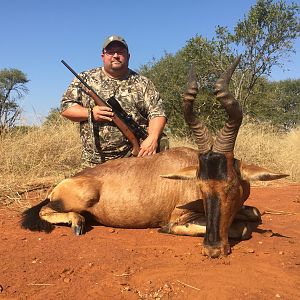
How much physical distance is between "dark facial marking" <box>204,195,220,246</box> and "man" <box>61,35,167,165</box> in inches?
109

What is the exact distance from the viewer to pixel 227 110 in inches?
178

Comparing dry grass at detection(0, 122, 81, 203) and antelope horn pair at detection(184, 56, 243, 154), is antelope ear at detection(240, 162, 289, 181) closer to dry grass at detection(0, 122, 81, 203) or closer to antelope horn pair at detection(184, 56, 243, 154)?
antelope horn pair at detection(184, 56, 243, 154)

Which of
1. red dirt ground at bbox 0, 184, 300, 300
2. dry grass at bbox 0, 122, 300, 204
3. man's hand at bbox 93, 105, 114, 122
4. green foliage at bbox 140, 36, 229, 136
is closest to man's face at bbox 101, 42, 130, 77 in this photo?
man's hand at bbox 93, 105, 114, 122

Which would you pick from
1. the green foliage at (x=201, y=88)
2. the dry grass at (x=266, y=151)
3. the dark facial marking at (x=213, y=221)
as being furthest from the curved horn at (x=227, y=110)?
the green foliage at (x=201, y=88)

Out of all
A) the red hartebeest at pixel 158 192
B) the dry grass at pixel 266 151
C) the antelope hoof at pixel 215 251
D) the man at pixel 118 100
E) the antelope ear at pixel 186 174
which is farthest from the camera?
Result: the dry grass at pixel 266 151

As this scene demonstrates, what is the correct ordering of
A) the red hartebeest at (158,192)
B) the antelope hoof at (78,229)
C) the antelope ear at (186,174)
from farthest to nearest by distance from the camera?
the antelope hoof at (78,229), the antelope ear at (186,174), the red hartebeest at (158,192)

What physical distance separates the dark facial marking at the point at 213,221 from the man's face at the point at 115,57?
365 centimetres

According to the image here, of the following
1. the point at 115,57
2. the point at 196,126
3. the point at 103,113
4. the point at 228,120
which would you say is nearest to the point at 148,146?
the point at 103,113

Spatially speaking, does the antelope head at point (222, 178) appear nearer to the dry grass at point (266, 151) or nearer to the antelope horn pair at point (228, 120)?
the antelope horn pair at point (228, 120)

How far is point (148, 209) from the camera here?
17.9 feet

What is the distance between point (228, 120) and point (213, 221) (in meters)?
1.10

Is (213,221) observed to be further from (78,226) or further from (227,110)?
(78,226)

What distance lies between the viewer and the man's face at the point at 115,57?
7.15m

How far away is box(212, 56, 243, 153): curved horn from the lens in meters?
4.43
